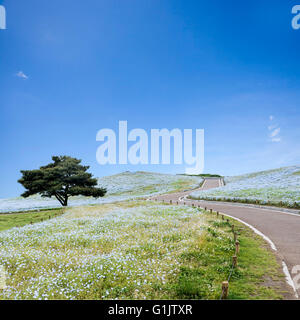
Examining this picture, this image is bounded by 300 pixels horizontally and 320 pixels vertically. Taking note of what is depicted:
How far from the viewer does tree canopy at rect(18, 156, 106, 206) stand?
41.1 meters

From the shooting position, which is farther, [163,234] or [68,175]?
[68,175]

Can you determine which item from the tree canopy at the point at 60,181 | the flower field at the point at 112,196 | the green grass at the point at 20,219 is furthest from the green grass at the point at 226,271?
the flower field at the point at 112,196

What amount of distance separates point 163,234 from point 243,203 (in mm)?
23923

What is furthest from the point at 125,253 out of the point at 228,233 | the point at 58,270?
the point at 228,233

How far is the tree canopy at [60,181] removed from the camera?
135 feet

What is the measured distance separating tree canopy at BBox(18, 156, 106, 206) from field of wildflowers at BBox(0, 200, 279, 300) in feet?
89.4

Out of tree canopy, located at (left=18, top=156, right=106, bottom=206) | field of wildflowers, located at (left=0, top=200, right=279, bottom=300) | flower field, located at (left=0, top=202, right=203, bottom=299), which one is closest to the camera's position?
field of wildflowers, located at (left=0, top=200, right=279, bottom=300)

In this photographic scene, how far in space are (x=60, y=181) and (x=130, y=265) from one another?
1463 inches

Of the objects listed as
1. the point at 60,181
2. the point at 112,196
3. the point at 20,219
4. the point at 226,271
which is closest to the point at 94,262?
the point at 226,271

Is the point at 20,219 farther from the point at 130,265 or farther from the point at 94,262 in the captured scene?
the point at 130,265

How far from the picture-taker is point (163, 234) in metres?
14.4

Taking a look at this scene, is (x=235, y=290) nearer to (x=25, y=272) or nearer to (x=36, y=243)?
(x=25, y=272)

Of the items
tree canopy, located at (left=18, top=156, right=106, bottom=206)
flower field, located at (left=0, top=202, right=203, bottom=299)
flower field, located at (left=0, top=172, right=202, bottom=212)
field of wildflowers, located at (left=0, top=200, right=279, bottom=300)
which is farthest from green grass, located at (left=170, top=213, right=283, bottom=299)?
flower field, located at (left=0, top=172, right=202, bottom=212)

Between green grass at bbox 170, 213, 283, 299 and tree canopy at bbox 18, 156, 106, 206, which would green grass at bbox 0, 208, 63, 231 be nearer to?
tree canopy at bbox 18, 156, 106, 206
